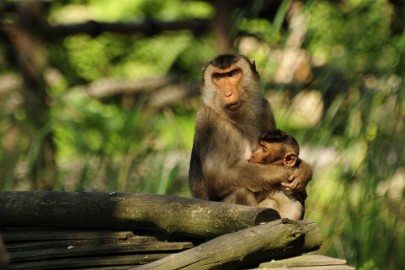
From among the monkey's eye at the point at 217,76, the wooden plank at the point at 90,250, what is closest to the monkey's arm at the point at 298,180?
the monkey's eye at the point at 217,76

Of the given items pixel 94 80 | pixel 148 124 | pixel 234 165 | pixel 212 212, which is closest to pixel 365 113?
pixel 148 124

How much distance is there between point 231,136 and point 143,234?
110 cm

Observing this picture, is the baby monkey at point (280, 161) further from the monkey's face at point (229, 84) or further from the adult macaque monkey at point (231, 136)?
the monkey's face at point (229, 84)

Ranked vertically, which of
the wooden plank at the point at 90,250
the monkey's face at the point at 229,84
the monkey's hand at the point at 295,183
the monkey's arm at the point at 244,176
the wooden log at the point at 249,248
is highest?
the monkey's face at the point at 229,84

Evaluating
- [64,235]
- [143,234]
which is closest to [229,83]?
[143,234]

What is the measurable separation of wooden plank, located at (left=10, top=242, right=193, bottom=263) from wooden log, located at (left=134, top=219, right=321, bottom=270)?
39 centimetres

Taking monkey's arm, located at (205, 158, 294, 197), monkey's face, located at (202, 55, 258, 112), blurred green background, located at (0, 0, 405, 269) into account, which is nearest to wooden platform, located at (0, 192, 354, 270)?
monkey's arm, located at (205, 158, 294, 197)

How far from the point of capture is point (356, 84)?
7.58 meters

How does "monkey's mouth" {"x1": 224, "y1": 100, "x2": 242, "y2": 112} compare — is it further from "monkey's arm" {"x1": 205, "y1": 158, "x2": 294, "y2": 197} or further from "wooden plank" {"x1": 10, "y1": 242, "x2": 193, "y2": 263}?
"wooden plank" {"x1": 10, "y1": 242, "x2": 193, "y2": 263}

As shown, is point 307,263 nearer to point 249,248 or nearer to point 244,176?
point 249,248

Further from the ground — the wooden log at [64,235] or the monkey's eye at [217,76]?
the monkey's eye at [217,76]

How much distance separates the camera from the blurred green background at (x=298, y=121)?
22.9 ft

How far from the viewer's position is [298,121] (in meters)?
8.09

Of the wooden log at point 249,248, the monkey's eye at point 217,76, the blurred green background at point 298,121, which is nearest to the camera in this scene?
the wooden log at point 249,248
